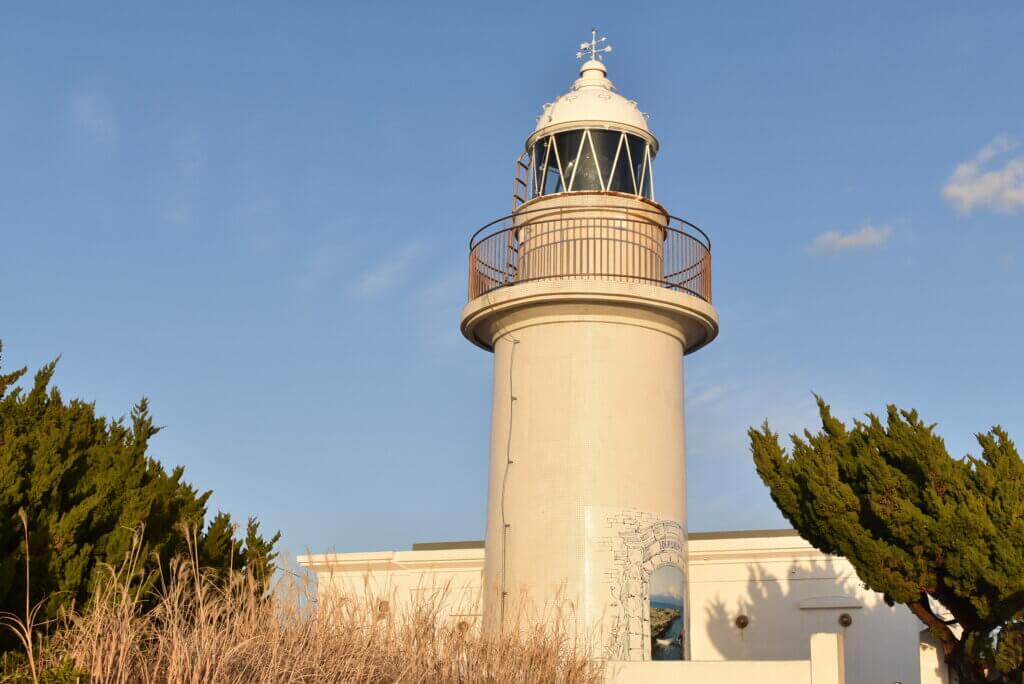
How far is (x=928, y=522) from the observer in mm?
16531

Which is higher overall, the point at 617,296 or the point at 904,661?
the point at 617,296

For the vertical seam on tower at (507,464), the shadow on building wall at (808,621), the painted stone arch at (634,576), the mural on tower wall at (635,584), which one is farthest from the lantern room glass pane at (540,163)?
the shadow on building wall at (808,621)

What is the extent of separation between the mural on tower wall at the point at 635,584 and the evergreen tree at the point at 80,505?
4.44 meters

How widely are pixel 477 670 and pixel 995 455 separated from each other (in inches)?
327

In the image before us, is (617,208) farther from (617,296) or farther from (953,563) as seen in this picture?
(953,563)

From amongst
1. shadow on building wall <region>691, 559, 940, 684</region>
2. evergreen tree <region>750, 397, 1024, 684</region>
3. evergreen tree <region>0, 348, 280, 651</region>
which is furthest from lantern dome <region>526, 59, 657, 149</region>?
shadow on building wall <region>691, 559, 940, 684</region>

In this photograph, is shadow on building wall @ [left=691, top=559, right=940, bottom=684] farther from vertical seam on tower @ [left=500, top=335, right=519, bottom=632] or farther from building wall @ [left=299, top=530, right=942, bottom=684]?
vertical seam on tower @ [left=500, top=335, right=519, bottom=632]

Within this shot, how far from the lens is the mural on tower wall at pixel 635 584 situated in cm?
1652

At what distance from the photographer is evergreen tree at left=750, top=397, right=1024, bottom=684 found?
16.2m

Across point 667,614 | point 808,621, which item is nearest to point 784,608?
point 808,621

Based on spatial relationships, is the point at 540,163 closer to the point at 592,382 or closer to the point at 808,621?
the point at 592,382

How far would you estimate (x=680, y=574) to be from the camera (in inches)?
682

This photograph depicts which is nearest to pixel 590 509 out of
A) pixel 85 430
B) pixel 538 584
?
pixel 538 584

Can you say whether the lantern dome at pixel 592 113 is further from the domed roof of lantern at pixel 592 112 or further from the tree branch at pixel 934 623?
the tree branch at pixel 934 623
